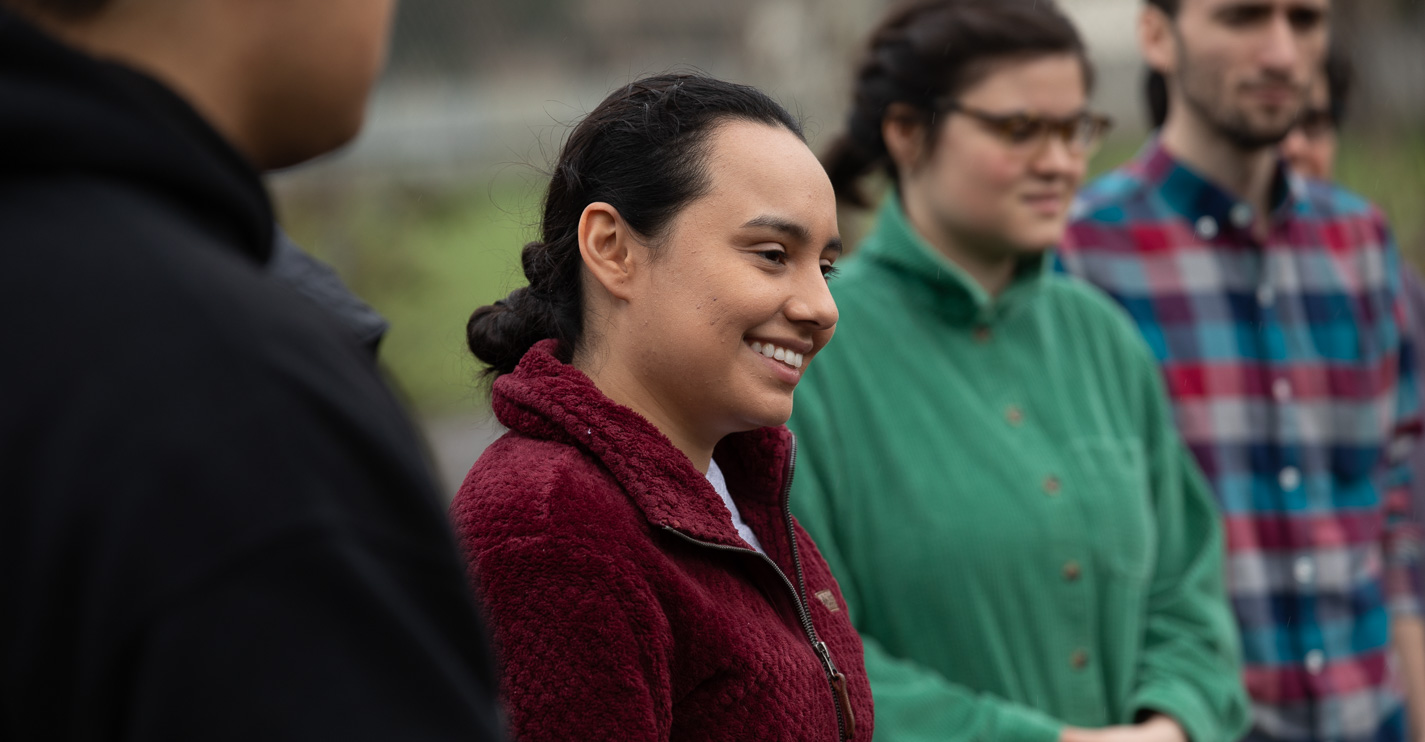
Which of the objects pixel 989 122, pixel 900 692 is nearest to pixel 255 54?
pixel 900 692

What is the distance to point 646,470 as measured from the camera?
4.79 feet

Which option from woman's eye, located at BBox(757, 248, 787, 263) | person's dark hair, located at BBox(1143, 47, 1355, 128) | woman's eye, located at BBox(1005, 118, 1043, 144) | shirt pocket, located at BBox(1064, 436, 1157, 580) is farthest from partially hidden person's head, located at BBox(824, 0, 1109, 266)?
person's dark hair, located at BBox(1143, 47, 1355, 128)

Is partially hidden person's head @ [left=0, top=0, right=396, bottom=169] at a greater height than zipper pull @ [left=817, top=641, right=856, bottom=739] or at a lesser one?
greater

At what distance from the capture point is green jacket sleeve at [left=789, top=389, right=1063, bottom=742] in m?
2.15

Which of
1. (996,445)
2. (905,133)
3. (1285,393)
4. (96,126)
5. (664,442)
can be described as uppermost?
(96,126)

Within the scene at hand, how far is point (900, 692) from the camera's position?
2.16 m

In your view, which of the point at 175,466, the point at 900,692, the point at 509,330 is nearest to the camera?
the point at 175,466

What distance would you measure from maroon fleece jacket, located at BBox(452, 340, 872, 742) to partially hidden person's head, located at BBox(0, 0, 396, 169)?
0.52 m

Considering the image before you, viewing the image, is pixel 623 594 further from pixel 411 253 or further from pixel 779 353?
pixel 411 253

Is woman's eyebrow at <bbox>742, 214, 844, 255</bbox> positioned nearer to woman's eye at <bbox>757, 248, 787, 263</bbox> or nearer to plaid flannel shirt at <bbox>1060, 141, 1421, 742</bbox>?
woman's eye at <bbox>757, 248, 787, 263</bbox>

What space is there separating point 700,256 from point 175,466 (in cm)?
82

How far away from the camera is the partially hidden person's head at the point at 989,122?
2.48 m

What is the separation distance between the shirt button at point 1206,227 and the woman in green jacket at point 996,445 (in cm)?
56

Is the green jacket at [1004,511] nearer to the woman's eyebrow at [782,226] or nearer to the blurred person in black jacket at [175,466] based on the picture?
the woman's eyebrow at [782,226]
